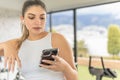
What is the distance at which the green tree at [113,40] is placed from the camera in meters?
3.68

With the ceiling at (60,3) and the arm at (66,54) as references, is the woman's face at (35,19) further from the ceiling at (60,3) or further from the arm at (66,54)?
the ceiling at (60,3)

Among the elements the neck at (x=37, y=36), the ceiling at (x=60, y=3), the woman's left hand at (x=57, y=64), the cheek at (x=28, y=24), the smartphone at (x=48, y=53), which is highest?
the ceiling at (x=60, y=3)

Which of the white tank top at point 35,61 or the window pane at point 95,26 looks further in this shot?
the window pane at point 95,26

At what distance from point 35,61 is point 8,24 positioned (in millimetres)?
3530

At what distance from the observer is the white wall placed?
155 inches

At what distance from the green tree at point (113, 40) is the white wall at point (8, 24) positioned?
164 centimetres

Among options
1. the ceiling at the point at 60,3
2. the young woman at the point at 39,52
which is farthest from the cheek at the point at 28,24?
the ceiling at the point at 60,3

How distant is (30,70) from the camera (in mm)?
641

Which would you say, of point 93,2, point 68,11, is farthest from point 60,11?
point 93,2

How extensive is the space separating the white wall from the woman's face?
341cm

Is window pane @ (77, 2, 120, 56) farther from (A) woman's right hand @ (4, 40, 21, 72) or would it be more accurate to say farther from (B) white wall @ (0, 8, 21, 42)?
(A) woman's right hand @ (4, 40, 21, 72)

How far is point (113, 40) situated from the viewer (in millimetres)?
3742

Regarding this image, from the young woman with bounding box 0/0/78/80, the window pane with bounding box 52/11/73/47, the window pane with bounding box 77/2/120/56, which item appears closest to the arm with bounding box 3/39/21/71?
the young woman with bounding box 0/0/78/80

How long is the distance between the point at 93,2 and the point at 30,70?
10.9 feet
